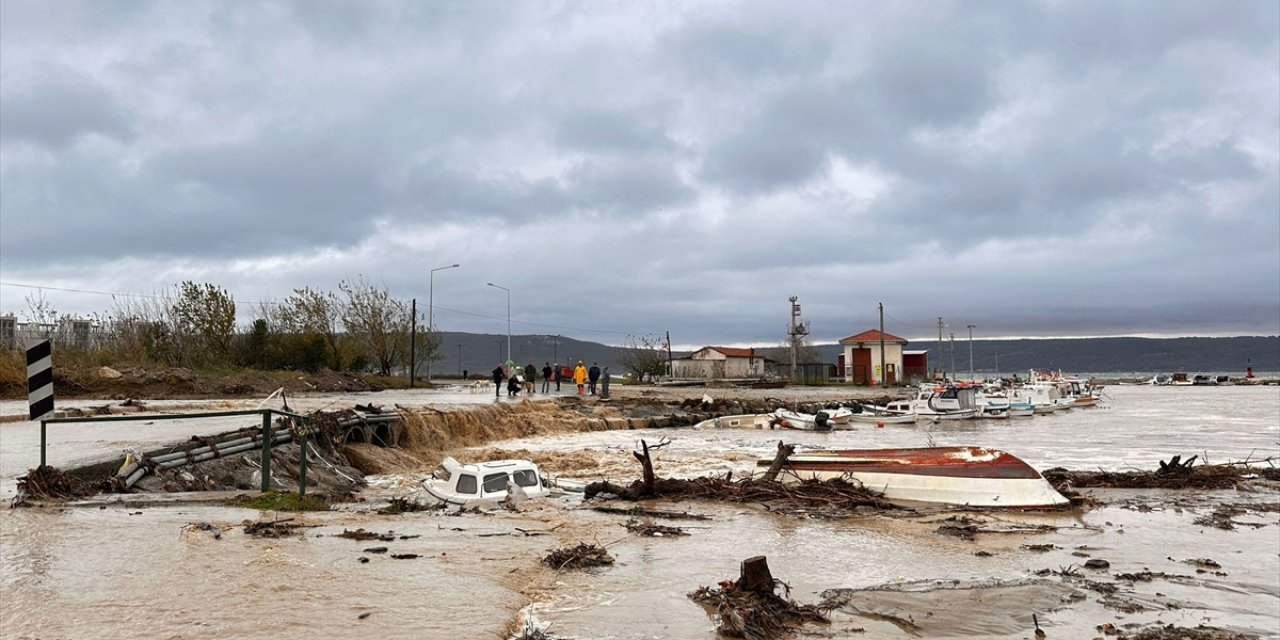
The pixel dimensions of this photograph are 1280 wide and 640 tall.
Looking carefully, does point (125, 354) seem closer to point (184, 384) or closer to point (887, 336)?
point (184, 384)

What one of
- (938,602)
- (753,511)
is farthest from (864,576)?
Result: (753,511)

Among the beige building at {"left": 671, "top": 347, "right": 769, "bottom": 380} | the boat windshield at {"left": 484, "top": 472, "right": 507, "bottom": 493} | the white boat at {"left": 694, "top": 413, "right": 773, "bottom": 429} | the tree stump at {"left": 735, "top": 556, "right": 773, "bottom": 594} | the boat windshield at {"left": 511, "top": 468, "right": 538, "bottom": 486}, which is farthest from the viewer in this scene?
the beige building at {"left": 671, "top": 347, "right": 769, "bottom": 380}

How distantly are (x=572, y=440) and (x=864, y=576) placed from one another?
23.2 metres

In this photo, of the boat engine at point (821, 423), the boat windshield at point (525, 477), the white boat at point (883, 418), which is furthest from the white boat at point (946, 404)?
the boat windshield at point (525, 477)

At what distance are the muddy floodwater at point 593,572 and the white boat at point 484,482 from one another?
63cm

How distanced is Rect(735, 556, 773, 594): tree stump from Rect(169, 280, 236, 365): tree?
57369 millimetres

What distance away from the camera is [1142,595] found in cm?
1025

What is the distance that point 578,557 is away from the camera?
34.9 feet

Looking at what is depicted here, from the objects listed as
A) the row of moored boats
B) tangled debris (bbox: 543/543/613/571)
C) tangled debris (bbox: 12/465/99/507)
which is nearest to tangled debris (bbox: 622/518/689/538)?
tangled debris (bbox: 543/543/613/571)

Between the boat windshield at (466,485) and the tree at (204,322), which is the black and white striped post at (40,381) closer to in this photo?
the boat windshield at (466,485)

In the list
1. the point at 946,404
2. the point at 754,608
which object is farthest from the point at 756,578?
the point at 946,404

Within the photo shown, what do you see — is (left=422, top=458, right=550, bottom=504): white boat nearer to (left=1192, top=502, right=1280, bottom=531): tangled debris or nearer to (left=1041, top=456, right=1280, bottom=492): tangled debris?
(left=1041, top=456, right=1280, bottom=492): tangled debris

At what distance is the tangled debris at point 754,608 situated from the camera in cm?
793

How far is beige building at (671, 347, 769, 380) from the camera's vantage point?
9756 centimetres
